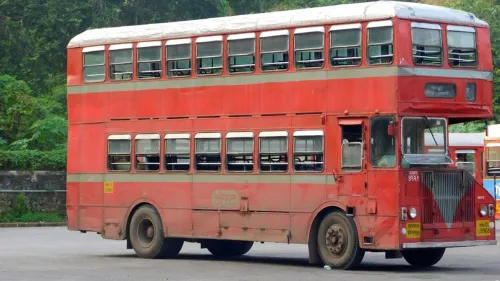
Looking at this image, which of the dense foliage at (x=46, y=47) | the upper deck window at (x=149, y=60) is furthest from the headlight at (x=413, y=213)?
the dense foliage at (x=46, y=47)

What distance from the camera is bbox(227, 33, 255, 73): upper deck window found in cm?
2371

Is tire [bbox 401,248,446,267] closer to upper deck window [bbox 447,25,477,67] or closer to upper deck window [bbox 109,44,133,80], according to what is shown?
upper deck window [bbox 447,25,477,67]

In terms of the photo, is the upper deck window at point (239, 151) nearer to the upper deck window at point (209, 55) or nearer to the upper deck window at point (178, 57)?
the upper deck window at point (209, 55)

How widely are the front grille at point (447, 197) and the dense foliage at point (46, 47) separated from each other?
24.7m

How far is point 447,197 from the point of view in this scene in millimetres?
22000

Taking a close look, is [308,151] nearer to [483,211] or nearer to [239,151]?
[239,151]

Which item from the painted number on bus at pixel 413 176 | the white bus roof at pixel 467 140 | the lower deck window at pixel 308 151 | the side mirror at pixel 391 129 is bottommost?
the painted number on bus at pixel 413 176

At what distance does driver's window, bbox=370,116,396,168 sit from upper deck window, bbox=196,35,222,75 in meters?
3.92

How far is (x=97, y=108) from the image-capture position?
2702 cm

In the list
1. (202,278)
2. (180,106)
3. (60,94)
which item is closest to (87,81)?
(180,106)

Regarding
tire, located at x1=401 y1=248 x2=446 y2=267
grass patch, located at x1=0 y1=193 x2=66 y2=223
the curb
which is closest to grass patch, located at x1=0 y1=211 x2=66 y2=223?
grass patch, located at x1=0 y1=193 x2=66 y2=223

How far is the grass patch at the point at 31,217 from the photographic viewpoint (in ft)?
133

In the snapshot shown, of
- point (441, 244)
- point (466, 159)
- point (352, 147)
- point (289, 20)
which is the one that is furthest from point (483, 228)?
point (466, 159)

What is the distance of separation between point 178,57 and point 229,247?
407 centimetres
